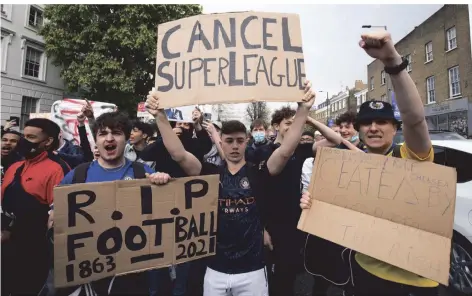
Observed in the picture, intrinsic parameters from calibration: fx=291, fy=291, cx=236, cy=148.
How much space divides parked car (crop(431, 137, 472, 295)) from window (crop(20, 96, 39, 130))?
20282mm

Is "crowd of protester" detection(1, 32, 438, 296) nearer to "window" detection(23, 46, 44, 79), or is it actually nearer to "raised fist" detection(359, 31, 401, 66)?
"raised fist" detection(359, 31, 401, 66)

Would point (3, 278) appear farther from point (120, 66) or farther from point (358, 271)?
point (120, 66)

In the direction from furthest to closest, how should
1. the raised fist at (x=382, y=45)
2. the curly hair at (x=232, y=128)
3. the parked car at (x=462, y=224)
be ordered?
the parked car at (x=462, y=224), the curly hair at (x=232, y=128), the raised fist at (x=382, y=45)

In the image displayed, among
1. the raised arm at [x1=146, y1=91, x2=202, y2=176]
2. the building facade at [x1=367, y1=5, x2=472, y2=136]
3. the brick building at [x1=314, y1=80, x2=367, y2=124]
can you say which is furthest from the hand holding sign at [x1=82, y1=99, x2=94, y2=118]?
the brick building at [x1=314, y1=80, x2=367, y2=124]

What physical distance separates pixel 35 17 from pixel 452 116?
27913mm

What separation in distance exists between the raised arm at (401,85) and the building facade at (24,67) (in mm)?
19227

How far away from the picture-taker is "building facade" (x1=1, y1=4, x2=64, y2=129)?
16.2 meters

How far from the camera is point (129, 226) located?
1.93 m

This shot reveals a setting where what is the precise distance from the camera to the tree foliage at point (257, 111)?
47975 mm

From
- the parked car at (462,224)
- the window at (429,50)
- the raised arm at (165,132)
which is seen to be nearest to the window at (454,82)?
the window at (429,50)

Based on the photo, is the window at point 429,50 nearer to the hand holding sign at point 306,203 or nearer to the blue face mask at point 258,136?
the blue face mask at point 258,136

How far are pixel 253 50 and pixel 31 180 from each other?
6.81ft

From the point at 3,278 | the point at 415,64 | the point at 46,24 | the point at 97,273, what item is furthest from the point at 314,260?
the point at 415,64

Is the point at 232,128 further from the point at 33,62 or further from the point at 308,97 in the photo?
the point at 33,62
